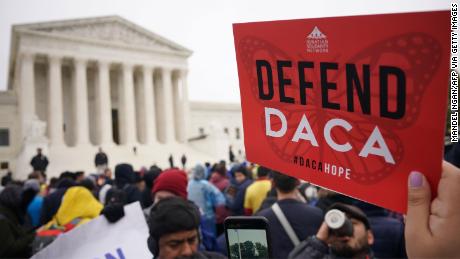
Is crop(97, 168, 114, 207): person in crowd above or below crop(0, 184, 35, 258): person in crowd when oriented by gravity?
below

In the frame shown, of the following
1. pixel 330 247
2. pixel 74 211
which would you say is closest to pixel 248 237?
pixel 330 247

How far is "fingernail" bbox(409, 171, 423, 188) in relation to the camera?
42.8 inches

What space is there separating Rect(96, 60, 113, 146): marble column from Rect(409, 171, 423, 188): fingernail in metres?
37.2

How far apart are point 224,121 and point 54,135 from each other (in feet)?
76.2

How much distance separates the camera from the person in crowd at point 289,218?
3.15m

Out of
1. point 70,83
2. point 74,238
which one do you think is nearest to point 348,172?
point 74,238

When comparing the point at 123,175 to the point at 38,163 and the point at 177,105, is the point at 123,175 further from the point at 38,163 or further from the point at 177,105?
the point at 177,105

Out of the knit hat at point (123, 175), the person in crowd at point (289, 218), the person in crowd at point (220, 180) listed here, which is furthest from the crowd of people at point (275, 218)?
the person in crowd at point (220, 180)

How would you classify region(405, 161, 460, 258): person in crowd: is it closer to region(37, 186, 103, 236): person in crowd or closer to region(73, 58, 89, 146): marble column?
region(37, 186, 103, 236): person in crowd

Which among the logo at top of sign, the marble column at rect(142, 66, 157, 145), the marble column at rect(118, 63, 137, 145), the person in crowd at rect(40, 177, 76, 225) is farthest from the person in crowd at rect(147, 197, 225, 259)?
the marble column at rect(142, 66, 157, 145)

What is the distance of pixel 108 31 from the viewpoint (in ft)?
126

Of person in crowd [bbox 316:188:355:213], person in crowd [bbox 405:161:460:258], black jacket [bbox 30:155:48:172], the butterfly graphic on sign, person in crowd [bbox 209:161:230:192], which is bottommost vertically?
black jacket [bbox 30:155:48:172]

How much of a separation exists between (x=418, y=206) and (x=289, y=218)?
222 centimetres

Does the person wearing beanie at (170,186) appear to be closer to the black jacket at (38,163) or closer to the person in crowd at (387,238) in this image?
the person in crowd at (387,238)
